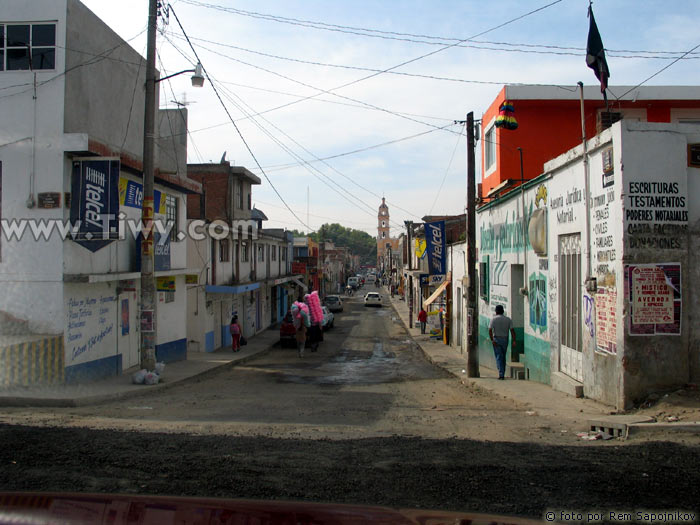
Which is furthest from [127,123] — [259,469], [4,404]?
[259,469]

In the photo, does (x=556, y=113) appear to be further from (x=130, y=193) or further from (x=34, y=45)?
(x=34, y=45)

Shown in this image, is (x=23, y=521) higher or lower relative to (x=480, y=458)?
higher

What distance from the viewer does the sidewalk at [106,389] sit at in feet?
36.9

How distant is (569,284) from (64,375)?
11435 millimetres

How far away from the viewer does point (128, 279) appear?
618 inches

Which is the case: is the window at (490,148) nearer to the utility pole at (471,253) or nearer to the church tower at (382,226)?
the utility pole at (471,253)

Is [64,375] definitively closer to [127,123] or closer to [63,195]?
[63,195]

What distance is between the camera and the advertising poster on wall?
8469 millimetres

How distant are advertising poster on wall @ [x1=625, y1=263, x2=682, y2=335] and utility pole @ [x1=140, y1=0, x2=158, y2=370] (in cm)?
1089

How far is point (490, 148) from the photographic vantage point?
907 inches

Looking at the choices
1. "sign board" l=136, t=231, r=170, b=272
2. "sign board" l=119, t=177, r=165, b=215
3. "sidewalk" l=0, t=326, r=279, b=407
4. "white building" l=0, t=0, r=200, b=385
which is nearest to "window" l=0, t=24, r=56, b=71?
"white building" l=0, t=0, r=200, b=385

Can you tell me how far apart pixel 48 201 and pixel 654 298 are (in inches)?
489

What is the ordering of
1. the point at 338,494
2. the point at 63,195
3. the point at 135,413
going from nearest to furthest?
the point at 338,494 < the point at 135,413 < the point at 63,195

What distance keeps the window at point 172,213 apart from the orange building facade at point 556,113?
12050 mm
